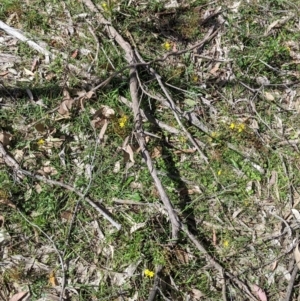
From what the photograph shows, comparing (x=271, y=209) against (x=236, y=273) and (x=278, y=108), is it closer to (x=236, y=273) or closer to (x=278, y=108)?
(x=236, y=273)

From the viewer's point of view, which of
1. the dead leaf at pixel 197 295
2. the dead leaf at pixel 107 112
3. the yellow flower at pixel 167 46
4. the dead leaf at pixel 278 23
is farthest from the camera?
the dead leaf at pixel 278 23

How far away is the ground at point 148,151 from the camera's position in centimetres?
332

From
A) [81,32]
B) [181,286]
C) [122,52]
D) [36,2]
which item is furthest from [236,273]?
[36,2]

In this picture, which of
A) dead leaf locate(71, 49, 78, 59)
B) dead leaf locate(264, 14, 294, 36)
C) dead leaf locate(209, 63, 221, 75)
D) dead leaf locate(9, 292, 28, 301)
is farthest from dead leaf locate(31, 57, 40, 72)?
dead leaf locate(264, 14, 294, 36)

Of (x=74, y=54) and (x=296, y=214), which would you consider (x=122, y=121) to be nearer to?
(x=74, y=54)

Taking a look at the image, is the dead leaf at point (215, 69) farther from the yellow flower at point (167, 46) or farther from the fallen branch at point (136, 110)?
the fallen branch at point (136, 110)

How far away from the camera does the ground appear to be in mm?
3320

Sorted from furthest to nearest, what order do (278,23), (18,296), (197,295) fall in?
(278,23) < (197,295) < (18,296)

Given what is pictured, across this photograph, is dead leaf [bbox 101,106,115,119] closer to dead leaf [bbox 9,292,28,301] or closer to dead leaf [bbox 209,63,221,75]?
dead leaf [bbox 209,63,221,75]

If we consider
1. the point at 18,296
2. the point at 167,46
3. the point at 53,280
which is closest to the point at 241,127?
the point at 167,46

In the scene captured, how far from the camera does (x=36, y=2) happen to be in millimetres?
4098

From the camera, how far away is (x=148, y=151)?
3602mm

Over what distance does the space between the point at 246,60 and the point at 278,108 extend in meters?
0.49

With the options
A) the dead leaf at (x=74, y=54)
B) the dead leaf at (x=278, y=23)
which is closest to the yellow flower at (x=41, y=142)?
the dead leaf at (x=74, y=54)
